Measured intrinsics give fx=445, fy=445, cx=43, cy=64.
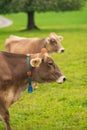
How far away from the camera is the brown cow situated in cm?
1339

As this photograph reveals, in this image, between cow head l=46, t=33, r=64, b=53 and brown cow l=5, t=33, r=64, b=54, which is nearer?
brown cow l=5, t=33, r=64, b=54

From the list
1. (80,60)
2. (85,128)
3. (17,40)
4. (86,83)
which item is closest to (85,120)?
(85,128)

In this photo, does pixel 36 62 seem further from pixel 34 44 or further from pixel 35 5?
pixel 35 5

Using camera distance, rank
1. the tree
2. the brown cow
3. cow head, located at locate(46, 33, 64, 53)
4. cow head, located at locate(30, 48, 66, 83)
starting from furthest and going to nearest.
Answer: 1. the tree
2. cow head, located at locate(46, 33, 64, 53)
3. the brown cow
4. cow head, located at locate(30, 48, 66, 83)

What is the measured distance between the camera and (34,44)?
531 inches

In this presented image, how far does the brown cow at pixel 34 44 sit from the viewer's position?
1339cm

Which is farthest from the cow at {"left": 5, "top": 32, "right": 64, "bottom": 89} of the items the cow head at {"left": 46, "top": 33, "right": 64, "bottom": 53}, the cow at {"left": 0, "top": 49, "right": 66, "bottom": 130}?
the cow at {"left": 0, "top": 49, "right": 66, "bottom": 130}

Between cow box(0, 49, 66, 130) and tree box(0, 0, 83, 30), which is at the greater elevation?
cow box(0, 49, 66, 130)

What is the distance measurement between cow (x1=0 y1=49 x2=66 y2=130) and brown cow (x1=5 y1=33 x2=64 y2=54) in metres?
5.49

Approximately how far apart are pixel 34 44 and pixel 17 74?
19.9 feet

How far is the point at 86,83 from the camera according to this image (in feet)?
40.5

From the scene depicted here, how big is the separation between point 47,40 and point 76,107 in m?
4.57

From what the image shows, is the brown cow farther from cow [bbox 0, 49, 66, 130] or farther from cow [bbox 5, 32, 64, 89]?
cow [bbox 0, 49, 66, 130]

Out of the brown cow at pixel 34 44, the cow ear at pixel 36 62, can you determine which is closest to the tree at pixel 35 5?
the brown cow at pixel 34 44
